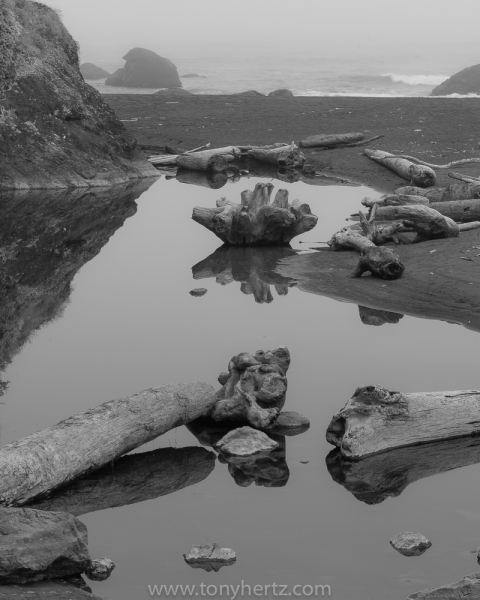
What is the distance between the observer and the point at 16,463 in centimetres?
639

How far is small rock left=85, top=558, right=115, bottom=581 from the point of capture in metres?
5.55

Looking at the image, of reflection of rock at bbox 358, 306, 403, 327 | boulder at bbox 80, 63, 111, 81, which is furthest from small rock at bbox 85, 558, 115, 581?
boulder at bbox 80, 63, 111, 81

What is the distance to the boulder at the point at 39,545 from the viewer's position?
5172mm

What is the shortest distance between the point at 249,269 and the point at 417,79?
7389cm

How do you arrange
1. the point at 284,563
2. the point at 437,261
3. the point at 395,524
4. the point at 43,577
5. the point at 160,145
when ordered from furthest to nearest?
the point at 160,145 < the point at 437,261 < the point at 395,524 < the point at 284,563 < the point at 43,577

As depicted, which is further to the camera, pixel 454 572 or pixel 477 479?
pixel 477 479

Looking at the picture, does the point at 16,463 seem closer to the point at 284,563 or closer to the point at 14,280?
the point at 284,563

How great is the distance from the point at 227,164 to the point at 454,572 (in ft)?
64.5

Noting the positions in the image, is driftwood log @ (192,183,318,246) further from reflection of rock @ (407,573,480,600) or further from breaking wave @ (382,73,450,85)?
breaking wave @ (382,73,450,85)

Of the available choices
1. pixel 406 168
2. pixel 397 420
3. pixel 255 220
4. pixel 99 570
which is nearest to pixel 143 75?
pixel 406 168

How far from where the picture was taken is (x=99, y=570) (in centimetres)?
557

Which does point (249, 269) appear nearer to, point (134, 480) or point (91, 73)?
point (134, 480)

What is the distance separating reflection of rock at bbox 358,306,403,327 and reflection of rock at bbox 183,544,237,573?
567cm

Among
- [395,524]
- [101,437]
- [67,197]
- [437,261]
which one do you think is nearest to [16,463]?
[101,437]
